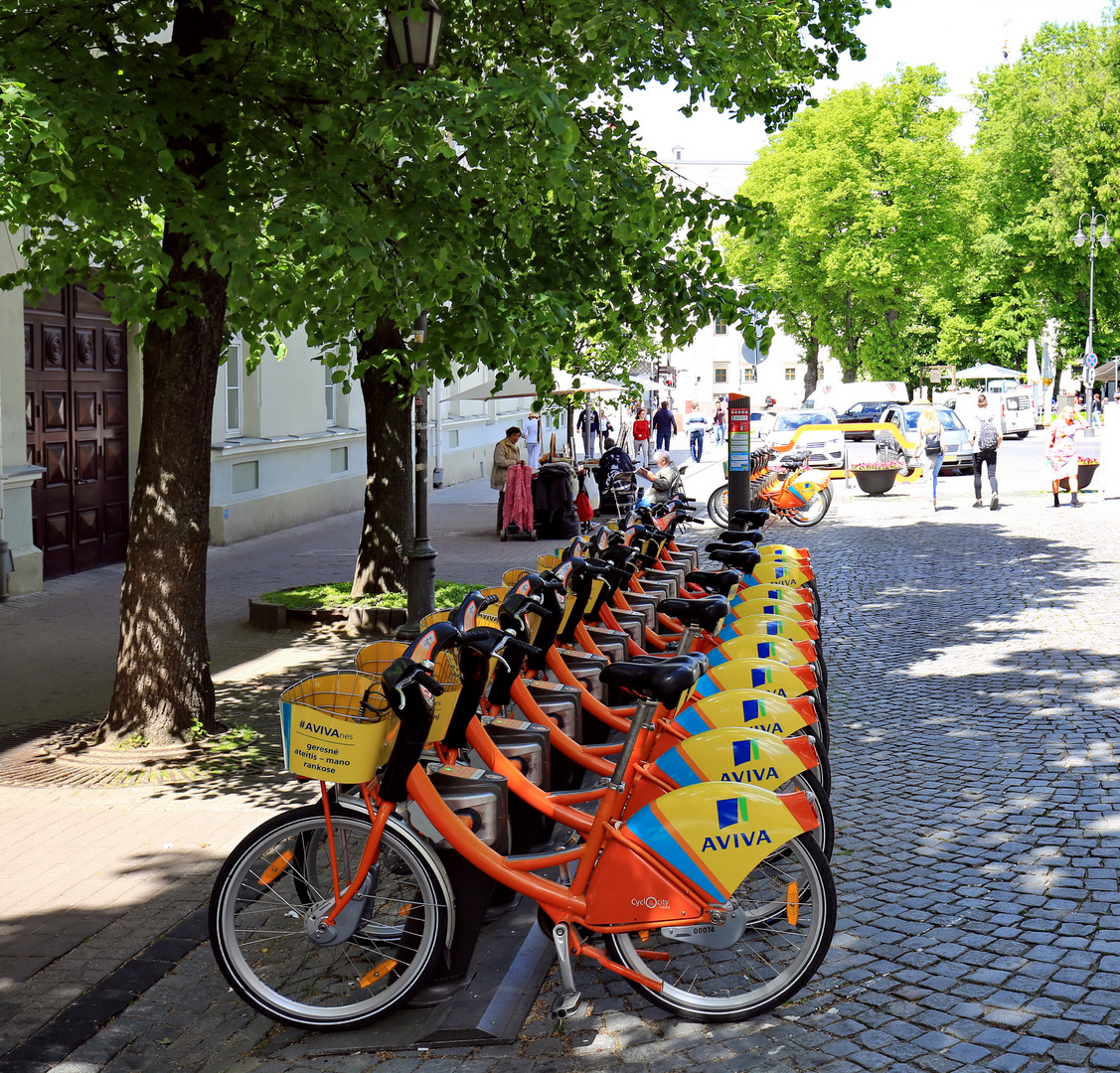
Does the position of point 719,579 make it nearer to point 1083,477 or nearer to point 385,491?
point 385,491

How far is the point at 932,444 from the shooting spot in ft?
69.4

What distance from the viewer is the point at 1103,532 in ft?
54.9

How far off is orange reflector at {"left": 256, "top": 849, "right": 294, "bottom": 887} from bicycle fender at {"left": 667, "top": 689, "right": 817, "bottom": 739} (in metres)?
1.43

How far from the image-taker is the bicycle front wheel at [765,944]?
3.72m

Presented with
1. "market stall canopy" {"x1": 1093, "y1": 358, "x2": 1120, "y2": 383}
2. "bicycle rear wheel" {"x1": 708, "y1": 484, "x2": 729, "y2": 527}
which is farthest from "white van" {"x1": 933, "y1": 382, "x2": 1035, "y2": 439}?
"bicycle rear wheel" {"x1": 708, "y1": 484, "x2": 729, "y2": 527}

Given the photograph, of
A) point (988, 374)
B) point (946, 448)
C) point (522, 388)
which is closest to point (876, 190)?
point (988, 374)

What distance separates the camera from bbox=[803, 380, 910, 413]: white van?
43.8m

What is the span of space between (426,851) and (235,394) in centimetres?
1488

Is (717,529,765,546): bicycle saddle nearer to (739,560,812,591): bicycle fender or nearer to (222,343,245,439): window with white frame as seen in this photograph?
(739,560,812,591): bicycle fender

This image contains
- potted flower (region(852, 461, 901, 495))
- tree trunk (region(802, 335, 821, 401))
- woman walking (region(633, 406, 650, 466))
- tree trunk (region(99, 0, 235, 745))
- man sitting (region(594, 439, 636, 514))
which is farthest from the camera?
tree trunk (region(802, 335, 821, 401))

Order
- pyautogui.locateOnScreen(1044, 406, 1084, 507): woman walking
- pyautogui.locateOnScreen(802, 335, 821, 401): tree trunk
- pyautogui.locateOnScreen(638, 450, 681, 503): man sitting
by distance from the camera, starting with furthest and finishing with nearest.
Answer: pyautogui.locateOnScreen(802, 335, 821, 401): tree trunk, pyautogui.locateOnScreen(1044, 406, 1084, 507): woman walking, pyautogui.locateOnScreen(638, 450, 681, 503): man sitting

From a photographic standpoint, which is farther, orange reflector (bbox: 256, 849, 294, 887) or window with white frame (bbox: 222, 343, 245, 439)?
window with white frame (bbox: 222, 343, 245, 439)

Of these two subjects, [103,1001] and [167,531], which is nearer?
[103,1001]

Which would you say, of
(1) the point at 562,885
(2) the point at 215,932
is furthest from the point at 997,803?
(2) the point at 215,932
